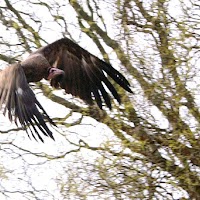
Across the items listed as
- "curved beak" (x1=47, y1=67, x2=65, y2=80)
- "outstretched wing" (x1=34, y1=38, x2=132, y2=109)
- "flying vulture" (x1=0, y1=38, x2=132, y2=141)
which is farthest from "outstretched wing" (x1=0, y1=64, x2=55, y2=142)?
"outstretched wing" (x1=34, y1=38, x2=132, y2=109)

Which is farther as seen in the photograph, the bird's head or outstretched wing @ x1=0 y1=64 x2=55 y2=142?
the bird's head

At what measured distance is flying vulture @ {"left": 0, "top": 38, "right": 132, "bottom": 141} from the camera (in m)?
11.5

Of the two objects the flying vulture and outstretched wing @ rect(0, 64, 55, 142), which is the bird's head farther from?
outstretched wing @ rect(0, 64, 55, 142)

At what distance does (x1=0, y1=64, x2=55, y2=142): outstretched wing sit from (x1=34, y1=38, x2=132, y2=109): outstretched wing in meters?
1.30

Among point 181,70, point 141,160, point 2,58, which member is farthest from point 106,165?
point 2,58

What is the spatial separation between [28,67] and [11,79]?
24.9 inches

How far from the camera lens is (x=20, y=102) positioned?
1159 cm

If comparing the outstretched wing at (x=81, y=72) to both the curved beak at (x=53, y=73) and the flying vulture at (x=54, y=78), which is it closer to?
the flying vulture at (x=54, y=78)

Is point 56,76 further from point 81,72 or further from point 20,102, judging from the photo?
point 20,102

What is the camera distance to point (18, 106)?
1156 cm

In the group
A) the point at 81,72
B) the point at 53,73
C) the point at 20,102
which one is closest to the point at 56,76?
the point at 53,73

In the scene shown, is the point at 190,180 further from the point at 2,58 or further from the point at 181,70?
the point at 2,58

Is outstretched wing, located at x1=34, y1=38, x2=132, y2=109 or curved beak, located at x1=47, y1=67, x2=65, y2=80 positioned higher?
curved beak, located at x1=47, y1=67, x2=65, y2=80

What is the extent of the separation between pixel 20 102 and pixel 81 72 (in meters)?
2.24
